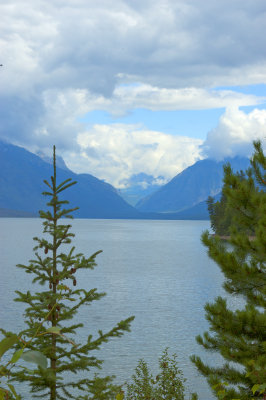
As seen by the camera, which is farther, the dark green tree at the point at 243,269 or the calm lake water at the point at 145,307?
the calm lake water at the point at 145,307

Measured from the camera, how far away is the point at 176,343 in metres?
40.8

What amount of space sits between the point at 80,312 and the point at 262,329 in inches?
1661

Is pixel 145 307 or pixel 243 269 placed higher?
pixel 243 269

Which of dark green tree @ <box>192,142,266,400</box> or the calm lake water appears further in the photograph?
the calm lake water

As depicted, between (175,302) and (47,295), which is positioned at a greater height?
(47,295)

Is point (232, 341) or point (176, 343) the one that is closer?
point (232, 341)

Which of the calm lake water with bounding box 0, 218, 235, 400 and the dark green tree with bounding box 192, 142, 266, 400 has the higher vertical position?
the dark green tree with bounding box 192, 142, 266, 400

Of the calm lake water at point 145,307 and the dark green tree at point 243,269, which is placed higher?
the dark green tree at point 243,269

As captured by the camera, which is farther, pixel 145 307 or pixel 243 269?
pixel 145 307

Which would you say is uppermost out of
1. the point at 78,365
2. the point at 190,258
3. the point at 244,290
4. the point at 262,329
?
the point at 244,290

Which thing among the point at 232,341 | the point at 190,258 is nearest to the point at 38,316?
the point at 232,341

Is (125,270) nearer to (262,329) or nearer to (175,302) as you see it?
(175,302)

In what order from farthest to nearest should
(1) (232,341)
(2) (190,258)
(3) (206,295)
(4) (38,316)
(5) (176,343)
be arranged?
1. (2) (190,258)
2. (3) (206,295)
3. (5) (176,343)
4. (1) (232,341)
5. (4) (38,316)

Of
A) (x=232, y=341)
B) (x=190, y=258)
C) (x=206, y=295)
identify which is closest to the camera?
(x=232, y=341)
